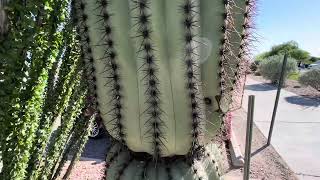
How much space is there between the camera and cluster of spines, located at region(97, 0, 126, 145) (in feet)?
6.21

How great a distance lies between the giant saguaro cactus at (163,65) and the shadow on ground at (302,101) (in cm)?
1296

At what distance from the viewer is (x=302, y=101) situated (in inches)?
595

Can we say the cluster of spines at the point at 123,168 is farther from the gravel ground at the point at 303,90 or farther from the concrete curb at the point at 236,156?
the gravel ground at the point at 303,90

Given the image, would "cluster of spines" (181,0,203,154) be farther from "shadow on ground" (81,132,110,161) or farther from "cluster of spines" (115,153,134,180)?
"shadow on ground" (81,132,110,161)

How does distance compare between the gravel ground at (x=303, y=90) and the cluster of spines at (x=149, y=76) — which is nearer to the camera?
the cluster of spines at (x=149, y=76)

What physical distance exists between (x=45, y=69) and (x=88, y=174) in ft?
9.44

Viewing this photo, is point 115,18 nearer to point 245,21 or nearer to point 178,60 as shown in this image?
point 178,60

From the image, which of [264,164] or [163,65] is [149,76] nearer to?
[163,65]

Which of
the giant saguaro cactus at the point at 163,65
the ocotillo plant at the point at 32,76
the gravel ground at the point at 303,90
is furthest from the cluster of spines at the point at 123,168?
the gravel ground at the point at 303,90

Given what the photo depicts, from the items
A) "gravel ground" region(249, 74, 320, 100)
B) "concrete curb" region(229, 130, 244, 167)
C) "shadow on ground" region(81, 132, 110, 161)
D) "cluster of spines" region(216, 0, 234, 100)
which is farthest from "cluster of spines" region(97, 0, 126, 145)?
"gravel ground" region(249, 74, 320, 100)

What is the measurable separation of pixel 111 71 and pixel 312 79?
1847 cm

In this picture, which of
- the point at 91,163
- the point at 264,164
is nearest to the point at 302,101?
the point at 264,164

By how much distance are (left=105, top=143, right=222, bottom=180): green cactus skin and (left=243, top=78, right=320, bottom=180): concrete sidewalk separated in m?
5.08

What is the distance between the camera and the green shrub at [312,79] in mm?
18703
